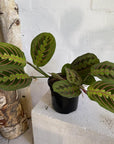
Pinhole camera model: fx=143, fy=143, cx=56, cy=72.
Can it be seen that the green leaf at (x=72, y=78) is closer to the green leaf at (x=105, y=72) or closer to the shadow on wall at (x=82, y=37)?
the green leaf at (x=105, y=72)

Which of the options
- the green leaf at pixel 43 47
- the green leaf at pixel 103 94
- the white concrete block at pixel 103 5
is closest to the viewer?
the green leaf at pixel 103 94

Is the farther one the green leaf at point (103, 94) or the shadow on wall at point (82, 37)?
the shadow on wall at point (82, 37)

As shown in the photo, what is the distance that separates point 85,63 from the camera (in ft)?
2.27

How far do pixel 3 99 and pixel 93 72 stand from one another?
576 mm

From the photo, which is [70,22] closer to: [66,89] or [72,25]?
[72,25]

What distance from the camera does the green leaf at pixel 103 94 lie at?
1.66 feet

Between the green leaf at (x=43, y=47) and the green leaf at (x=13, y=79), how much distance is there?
112 millimetres

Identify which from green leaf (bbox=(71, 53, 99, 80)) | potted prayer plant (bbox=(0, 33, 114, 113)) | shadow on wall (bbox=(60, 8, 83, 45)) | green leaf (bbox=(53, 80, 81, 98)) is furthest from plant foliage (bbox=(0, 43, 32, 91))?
shadow on wall (bbox=(60, 8, 83, 45))

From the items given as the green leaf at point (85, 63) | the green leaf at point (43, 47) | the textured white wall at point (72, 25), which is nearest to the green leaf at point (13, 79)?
the green leaf at point (43, 47)

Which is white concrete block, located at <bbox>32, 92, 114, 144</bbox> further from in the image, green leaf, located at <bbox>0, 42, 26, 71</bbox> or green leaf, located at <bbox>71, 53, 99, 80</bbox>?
green leaf, located at <bbox>0, 42, 26, 71</bbox>

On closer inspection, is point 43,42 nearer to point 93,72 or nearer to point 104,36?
point 93,72

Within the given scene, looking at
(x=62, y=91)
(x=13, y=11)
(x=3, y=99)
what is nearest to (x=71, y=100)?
(x=62, y=91)

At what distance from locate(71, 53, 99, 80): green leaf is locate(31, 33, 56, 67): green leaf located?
5.7 inches

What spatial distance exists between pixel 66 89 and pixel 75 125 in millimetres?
234
